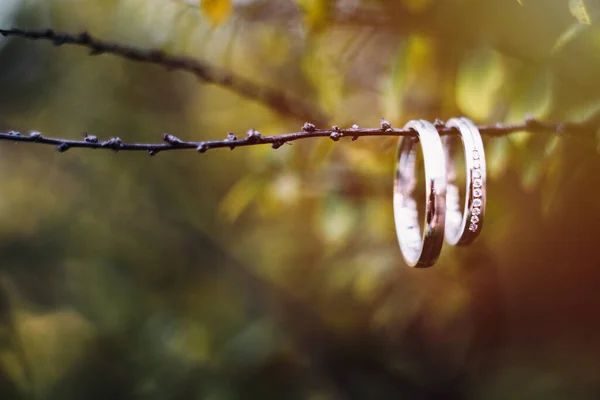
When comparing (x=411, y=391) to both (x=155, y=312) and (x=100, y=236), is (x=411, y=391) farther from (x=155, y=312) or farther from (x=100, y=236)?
(x=100, y=236)

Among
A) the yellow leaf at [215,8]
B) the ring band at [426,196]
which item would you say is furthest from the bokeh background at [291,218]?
the ring band at [426,196]

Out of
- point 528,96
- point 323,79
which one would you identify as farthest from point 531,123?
point 323,79

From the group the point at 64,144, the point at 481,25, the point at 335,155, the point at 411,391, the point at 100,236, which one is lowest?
the point at 64,144

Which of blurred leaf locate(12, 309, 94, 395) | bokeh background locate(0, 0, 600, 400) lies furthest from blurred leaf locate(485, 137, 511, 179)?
blurred leaf locate(12, 309, 94, 395)

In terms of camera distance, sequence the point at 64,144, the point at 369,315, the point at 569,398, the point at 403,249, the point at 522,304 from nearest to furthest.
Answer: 1. the point at 64,144
2. the point at 403,249
3. the point at 569,398
4. the point at 522,304
5. the point at 369,315

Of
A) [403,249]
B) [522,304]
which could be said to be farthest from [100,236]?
[403,249]

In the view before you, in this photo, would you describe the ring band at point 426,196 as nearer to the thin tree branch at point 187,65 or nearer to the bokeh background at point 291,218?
the bokeh background at point 291,218

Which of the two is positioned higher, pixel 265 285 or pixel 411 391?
pixel 265 285
